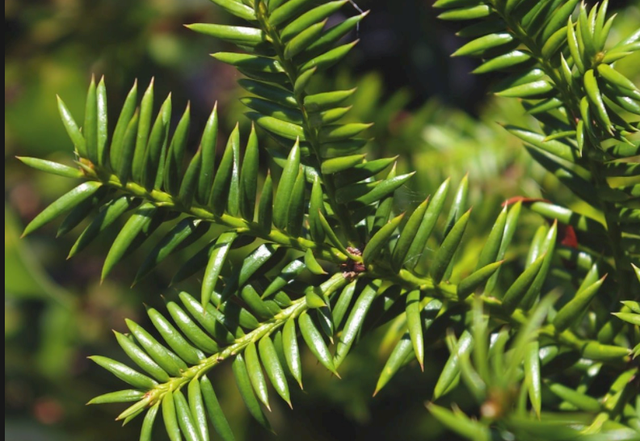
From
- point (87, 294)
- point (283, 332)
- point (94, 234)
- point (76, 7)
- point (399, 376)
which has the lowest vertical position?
point (399, 376)

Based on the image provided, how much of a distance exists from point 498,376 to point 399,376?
68cm

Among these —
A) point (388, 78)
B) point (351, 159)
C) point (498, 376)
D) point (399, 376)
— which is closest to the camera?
point (498, 376)

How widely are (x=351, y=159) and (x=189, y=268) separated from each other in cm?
13

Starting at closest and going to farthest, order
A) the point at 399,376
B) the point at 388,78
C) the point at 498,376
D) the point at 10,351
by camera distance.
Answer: the point at 498,376 → the point at 399,376 → the point at 388,78 → the point at 10,351

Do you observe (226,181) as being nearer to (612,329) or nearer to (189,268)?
(189,268)

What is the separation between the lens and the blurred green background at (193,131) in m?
0.88

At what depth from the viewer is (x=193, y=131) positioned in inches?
47.8

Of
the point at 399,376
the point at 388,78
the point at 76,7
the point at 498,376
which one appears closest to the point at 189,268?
the point at 498,376

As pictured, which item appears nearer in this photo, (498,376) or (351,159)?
(498,376)

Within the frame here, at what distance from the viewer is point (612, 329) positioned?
0.43 metres

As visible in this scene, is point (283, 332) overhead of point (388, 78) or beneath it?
beneath

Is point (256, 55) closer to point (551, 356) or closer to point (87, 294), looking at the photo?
point (551, 356)

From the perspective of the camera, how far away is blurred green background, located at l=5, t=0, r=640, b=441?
879 millimetres

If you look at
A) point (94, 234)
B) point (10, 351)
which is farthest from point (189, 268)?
point (10, 351)
